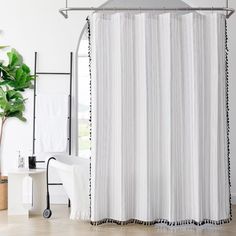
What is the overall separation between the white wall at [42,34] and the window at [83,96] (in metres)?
0.16

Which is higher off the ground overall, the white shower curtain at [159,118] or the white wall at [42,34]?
the white wall at [42,34]

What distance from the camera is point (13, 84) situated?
14.9 feet

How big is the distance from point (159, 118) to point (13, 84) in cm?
200

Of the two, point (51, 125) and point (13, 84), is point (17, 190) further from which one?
point (13, 84)

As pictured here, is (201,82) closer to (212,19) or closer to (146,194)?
(212,19)

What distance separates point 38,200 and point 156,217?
1.41 meters

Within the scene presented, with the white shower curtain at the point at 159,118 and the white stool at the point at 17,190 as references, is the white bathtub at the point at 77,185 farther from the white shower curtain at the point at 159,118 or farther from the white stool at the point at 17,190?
the white stool at the point at 17,190

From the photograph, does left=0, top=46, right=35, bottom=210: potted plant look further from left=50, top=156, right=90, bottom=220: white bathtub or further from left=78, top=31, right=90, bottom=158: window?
left=50, top=156, right=90, bottom=220: white bathtub

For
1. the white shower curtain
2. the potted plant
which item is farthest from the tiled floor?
the potted plant

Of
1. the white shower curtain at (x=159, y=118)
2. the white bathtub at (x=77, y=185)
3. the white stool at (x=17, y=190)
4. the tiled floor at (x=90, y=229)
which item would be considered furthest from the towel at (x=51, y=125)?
the white shower curtain at (x=159, y=118)

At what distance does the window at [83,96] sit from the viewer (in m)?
4.89

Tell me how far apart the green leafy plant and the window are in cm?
62

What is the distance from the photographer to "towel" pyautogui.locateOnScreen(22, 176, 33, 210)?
406 centimetres

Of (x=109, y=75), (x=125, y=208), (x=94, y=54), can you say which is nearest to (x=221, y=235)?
(x=125, y=208)
